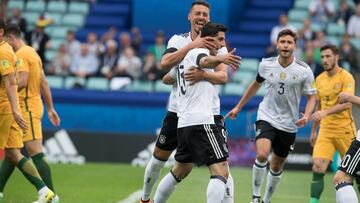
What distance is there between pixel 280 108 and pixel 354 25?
12.2 meters

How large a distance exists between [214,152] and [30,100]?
3570 mm

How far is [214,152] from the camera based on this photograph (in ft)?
34.2

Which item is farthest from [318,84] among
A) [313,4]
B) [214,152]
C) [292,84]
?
[313,4]

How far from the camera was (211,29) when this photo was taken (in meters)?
10.4

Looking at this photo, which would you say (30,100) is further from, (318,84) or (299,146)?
(299,146)

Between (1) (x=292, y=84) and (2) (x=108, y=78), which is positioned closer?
(1) (x=292, y=84)

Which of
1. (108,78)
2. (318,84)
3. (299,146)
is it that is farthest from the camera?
(108,78)

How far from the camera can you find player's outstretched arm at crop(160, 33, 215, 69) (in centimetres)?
1048

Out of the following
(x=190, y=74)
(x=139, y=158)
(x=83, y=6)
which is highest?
(x=190, y=74)

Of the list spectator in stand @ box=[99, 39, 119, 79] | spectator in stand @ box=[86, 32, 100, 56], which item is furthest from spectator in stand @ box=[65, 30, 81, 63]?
spectator in stand @ box=[99, 39, 119, 79]

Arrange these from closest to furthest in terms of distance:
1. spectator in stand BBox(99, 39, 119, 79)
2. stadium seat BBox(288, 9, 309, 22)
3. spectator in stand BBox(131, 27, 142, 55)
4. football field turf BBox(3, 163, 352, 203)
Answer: football field turf BBox(3, 163, 352, 203) → spectator in stand BBox(99, 39, 119, 79) → spectator in stand BBox(131, 27, 142, 55) → stadium seat BBox(288, 9, 309, 22)

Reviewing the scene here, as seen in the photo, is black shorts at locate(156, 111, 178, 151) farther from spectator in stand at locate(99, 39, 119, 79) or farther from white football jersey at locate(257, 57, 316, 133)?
spectator in stand at locate(99, 39, 119, 79)

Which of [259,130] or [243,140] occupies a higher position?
[259,130]

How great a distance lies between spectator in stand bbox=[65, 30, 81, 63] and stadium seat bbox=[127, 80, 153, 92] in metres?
1.88
